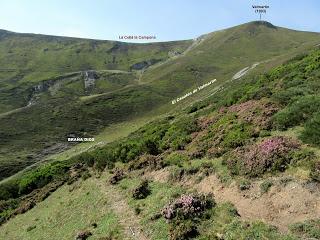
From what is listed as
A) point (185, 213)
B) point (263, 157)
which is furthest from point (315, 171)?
point (185, 213)

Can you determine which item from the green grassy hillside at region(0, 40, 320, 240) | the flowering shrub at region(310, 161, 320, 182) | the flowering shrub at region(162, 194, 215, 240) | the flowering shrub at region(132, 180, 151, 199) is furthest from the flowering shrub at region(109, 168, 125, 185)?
the flowering shrub at region(310, 161, 320, 182)

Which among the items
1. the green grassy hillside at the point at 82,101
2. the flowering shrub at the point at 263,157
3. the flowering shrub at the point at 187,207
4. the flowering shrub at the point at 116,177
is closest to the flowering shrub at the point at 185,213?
the flowering shrub at the point at 187,207

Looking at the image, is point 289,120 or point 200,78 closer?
point 289,120

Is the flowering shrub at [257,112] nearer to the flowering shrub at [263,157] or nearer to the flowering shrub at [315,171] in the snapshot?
the flowering shrub at [263,157]

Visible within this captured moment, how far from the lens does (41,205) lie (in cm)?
3362

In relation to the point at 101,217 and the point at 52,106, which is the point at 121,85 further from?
the point at 101,217

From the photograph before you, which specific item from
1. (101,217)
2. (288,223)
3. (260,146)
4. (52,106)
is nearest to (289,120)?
(260,146)

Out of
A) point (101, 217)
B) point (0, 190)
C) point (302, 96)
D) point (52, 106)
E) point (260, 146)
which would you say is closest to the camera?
Answer: point (260, 146)

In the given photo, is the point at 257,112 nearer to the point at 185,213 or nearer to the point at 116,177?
the point at 116,177

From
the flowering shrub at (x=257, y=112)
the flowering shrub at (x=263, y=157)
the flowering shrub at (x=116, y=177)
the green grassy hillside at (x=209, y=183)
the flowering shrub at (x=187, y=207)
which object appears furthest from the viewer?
the flowering shrub at (x=116, y=177)

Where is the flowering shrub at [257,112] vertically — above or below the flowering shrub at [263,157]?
above

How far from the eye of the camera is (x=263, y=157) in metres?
21.2

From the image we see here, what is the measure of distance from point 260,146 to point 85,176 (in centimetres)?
1650

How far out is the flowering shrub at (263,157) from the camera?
20.5 m
